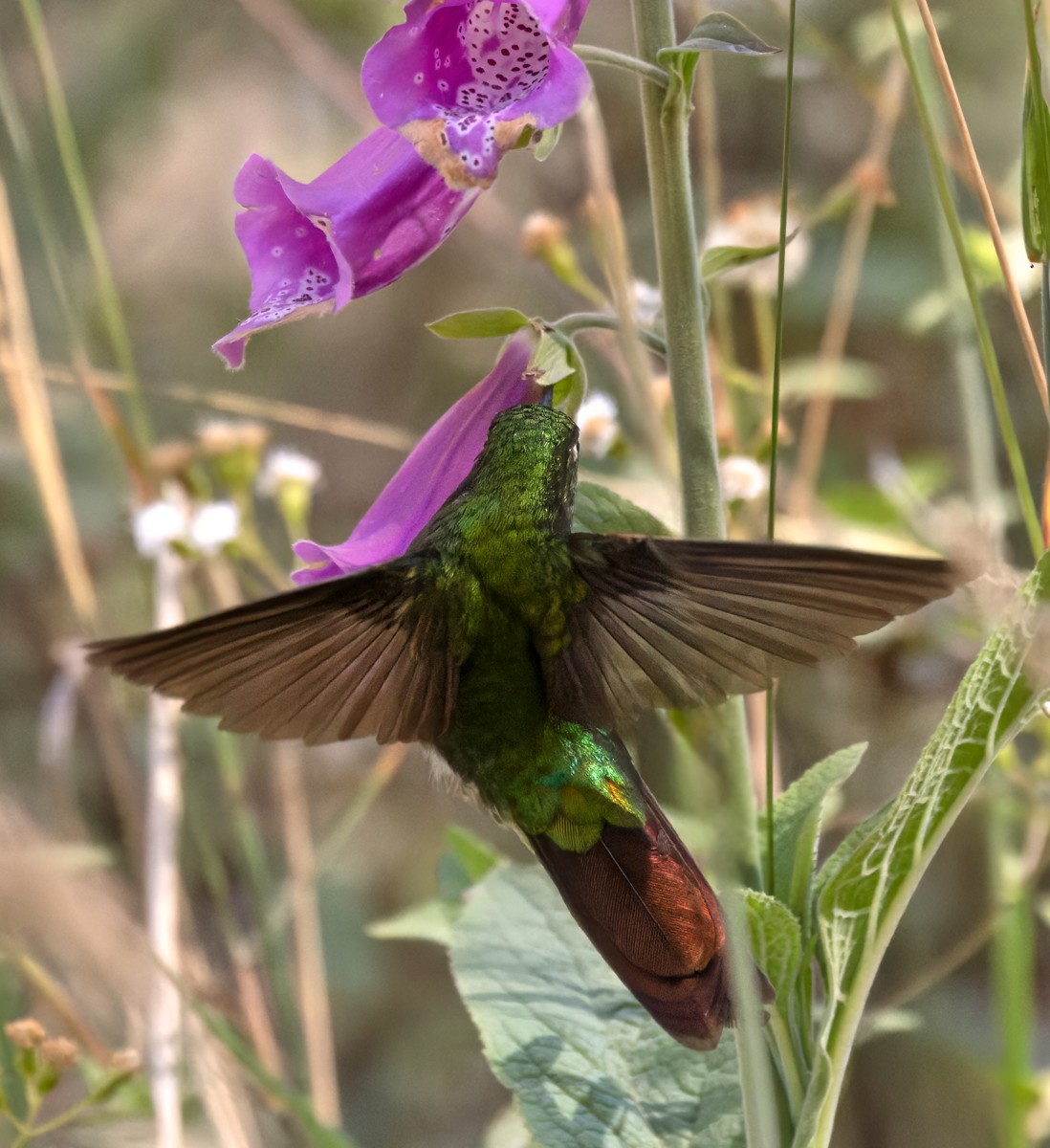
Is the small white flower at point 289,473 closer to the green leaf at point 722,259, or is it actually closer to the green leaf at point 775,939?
the green leaf at point 722,259

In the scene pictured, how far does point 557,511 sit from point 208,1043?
0.47 meters

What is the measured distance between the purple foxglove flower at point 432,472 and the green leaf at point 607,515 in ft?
0.23

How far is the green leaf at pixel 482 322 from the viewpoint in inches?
33.6

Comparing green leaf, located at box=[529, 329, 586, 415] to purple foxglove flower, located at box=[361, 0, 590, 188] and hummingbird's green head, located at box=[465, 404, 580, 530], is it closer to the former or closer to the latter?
hummingbird's green head, located at box=[465, 404, 580, 530]

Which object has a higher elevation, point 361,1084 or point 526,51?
point 526,51

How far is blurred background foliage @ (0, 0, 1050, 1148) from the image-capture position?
1.62 metres

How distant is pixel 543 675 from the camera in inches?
33.0

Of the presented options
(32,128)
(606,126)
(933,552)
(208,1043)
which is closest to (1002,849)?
(933,552)

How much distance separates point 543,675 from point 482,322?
218mm

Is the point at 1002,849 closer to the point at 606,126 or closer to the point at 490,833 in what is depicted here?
the point at 490,833

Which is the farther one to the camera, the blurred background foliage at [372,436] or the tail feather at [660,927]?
the blurred background foliage at [372,436]

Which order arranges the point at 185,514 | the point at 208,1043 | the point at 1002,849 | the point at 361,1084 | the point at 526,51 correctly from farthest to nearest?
the point at 361,1084 < the point at 185,514 < the point at 1002,849 < the point at 208,1043 < the point at 526,51

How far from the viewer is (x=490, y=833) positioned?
2.08m

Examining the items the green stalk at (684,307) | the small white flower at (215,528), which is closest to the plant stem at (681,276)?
the green stalk at (684,307)
